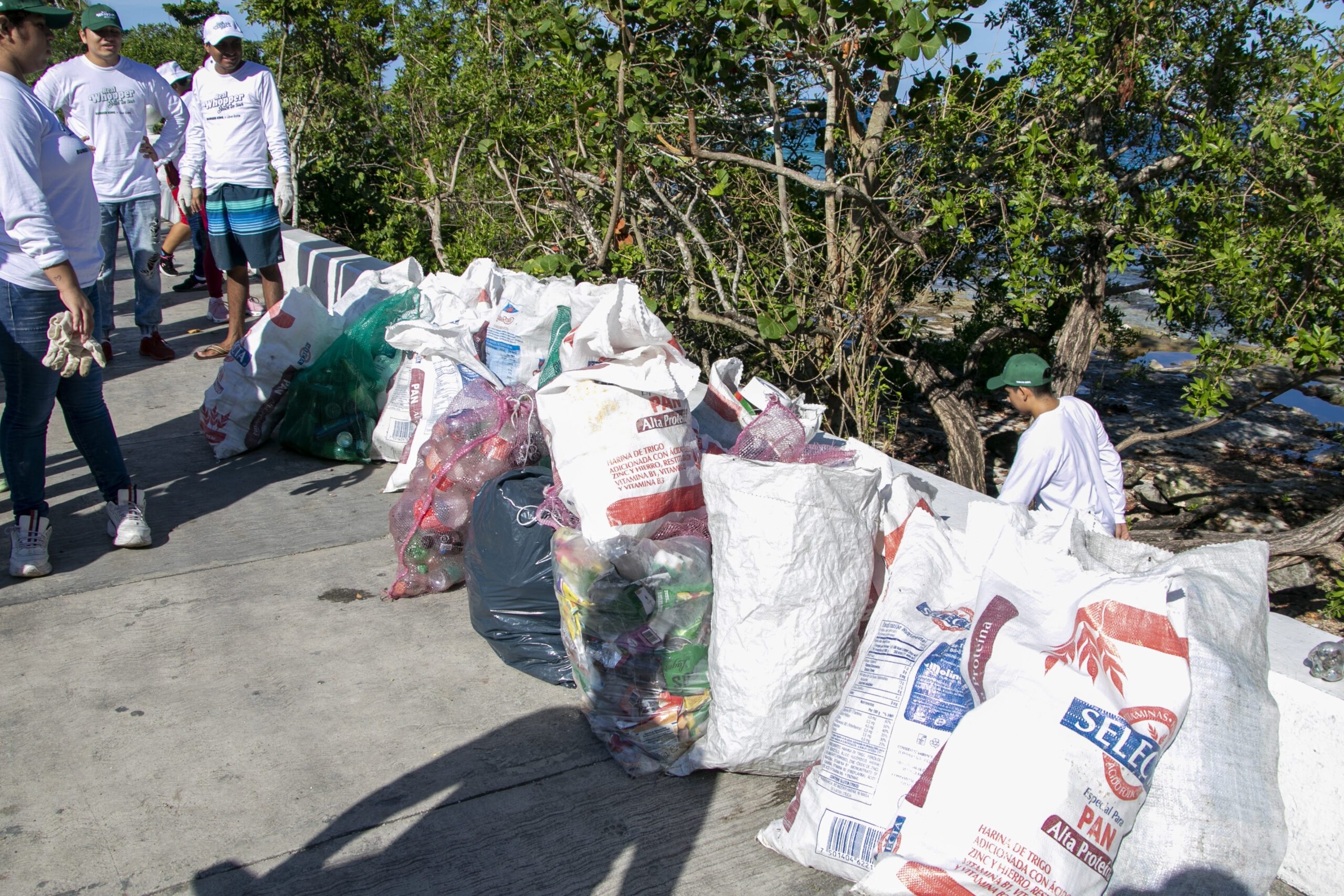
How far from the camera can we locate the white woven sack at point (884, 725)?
6.74 feet

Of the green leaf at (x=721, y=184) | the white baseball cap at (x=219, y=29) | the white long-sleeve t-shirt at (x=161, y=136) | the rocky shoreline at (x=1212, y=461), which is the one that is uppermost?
the white baseball cap at (x=219, y=29)

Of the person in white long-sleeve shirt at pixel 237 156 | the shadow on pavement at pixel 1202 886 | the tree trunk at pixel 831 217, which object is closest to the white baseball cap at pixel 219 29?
the person in white long-sleeve shirt at pixel 237 156

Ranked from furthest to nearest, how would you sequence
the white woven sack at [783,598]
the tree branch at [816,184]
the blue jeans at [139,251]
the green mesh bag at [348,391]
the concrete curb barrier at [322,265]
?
the concrete curb barrier at [322,265], the blue jeans at [139,251], the green mesh bag at [348,391], the tree branch at [816,184], the white woven sack at [783,598]

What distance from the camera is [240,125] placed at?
17.5ft

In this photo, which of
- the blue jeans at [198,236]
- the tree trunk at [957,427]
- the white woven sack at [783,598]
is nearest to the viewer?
the white woven sack at [783,598]

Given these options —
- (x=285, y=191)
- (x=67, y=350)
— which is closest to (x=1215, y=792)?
(x=67, y=350)

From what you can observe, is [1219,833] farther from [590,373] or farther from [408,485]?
[408,485]

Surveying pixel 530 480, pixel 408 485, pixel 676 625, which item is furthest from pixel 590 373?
pixel 408 485

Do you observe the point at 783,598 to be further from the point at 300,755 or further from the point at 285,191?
the point at 285,191

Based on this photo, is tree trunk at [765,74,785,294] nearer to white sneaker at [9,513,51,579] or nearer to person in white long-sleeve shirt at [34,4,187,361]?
white sneaker at [9,513,51,579]

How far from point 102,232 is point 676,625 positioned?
4.81 m

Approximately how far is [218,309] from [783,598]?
5.75 m

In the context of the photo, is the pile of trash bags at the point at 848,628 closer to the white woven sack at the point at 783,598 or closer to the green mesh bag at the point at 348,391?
the white woven sack at the point at 783,598

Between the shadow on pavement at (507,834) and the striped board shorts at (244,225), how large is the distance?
3965 millimetres
